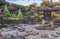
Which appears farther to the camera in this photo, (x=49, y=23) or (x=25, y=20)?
(x=25, y=20)

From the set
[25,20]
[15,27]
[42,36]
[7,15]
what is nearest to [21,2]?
[7,15]

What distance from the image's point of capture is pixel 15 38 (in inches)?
385

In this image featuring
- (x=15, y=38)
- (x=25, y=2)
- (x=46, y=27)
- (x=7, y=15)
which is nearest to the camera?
(x=15, y=38)

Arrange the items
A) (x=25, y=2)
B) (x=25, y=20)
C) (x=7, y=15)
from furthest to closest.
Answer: (x=25, y=2) < (x=7, y=15) < (x=25, y=20)

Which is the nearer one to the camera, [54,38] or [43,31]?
[54,38]

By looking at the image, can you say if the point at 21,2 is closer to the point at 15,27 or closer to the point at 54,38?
the point at 15,27

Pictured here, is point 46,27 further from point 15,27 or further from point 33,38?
point 33,38

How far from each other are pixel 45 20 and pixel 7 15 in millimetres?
5555

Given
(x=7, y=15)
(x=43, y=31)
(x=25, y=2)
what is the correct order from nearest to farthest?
(x=43, y=31) → (x=7, y=15) → (x=25, y=2)

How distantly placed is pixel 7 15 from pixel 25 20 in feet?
7.34

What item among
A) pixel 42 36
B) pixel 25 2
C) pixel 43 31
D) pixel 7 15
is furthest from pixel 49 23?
pixel 25 2

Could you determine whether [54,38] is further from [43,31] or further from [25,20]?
[25,20]

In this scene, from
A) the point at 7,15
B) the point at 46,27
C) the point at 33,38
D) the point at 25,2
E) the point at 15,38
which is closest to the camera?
the point at 15,38

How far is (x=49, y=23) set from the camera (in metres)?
13.3
